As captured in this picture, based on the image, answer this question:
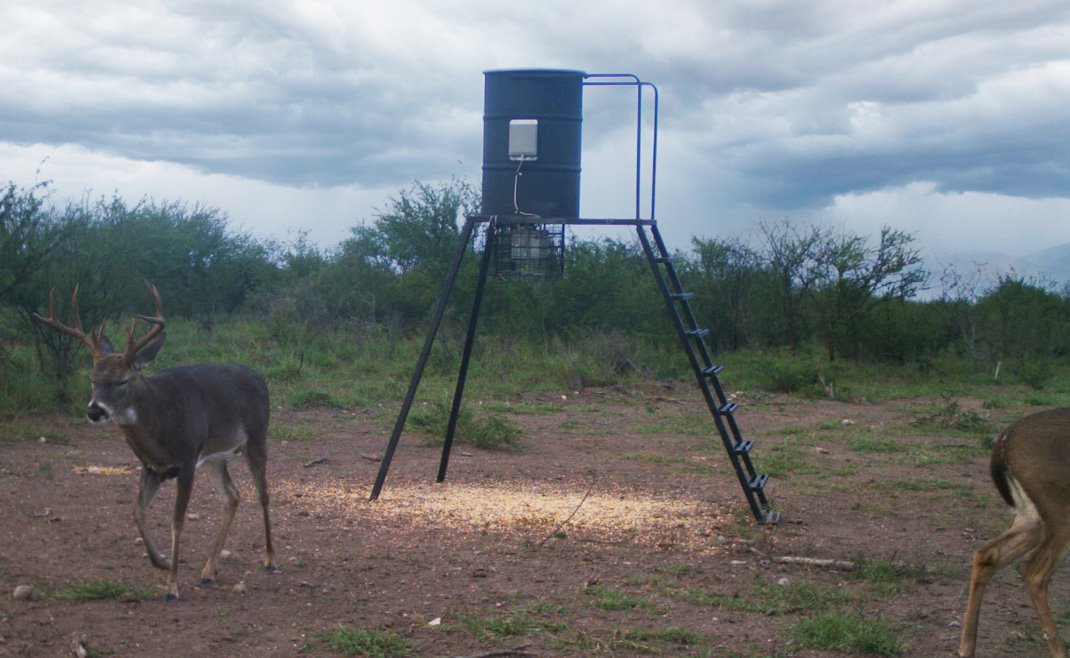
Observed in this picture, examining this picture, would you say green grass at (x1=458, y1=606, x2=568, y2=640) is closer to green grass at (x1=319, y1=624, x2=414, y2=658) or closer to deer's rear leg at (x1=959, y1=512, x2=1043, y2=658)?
green grass at (x1=319, y1=624, x2=414, y2=658)

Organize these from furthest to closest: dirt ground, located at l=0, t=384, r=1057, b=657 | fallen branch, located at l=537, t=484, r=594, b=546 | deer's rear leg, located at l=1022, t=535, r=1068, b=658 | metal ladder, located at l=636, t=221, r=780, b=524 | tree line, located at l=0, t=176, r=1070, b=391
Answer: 1. tree line, located at l=0, t=176, r=1070, b=391
2. metal ladder, located at l=636, t=221, r=780, b=524
3. fallen branch, located at l=537, t=484, r=594, b=546
4. dirt ground, located at l=0, t=384, r=1057, b=657
5. deer's rear leg, located at l=1022, t=535, r=1068, b=658

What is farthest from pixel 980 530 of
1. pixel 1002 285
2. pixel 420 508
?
pixel 1002 285

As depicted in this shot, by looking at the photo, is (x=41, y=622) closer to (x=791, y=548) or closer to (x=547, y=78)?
(x=791, y=548)

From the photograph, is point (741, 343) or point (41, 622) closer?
point (41, 622)

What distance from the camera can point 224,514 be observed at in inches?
277

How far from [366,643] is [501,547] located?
7.57ft

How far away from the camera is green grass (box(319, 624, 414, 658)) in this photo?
543 centimetres

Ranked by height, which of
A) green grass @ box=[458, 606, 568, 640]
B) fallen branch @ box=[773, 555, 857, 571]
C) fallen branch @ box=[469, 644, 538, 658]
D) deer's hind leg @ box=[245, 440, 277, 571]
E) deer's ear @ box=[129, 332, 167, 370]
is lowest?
fallen branch @ box=[469, 644, 538, 658]

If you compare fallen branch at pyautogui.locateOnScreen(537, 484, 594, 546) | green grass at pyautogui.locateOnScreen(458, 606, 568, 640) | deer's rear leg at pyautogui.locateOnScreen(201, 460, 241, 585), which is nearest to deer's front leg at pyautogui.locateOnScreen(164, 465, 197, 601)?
deer's rear leg at pyautogui.locateOnScreen(201, 460, 241, 585)

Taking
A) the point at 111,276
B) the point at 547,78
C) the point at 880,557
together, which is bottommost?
the point at 880,557

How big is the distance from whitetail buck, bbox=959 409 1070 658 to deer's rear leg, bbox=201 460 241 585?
440cm

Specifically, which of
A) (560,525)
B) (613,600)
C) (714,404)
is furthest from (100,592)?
(714,404)

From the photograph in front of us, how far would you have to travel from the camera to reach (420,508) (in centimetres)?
890

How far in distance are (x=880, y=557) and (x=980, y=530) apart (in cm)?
147
